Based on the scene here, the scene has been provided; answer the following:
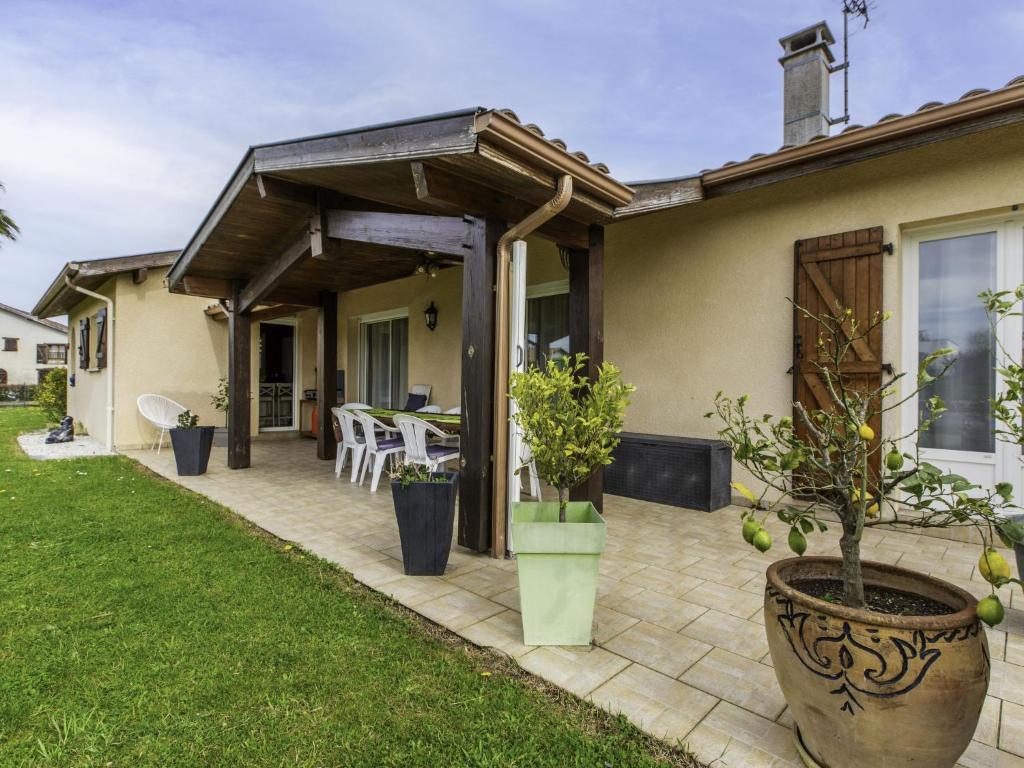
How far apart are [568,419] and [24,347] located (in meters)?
36.7

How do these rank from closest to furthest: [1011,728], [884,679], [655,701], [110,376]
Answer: [884,679], [1011,728], [655,701], [110,376]

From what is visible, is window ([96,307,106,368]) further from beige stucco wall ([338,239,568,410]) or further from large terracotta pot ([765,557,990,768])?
large terracotta pot ([765,557,990,768])

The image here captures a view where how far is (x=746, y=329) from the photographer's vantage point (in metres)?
4.81

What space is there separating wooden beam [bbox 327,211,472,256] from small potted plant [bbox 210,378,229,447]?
5.80 metres

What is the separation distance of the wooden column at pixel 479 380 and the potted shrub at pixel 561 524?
3.31ft

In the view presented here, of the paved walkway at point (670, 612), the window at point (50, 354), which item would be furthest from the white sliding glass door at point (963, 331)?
the window at point (50, 354)

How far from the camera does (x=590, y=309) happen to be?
4.32 meters

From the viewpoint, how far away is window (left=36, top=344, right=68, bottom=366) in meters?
28.9

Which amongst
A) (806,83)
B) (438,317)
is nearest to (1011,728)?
(806,83)

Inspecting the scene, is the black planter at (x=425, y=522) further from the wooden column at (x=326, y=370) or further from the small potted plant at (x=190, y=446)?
the wooden column at (x=326, y=370)

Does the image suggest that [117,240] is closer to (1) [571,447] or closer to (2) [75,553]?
(2) [75,553]

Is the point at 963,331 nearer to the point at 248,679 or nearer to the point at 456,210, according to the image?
the point at 456,210

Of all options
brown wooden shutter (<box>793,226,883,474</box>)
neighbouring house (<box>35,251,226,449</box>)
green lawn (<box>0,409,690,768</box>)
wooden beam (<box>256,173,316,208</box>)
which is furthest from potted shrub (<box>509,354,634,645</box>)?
neighbouring house (<box>35,251,226,449</box>)

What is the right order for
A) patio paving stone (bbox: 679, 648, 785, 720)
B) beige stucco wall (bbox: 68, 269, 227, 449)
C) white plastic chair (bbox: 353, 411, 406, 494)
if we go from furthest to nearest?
beige stucco wall (bbox: 68, 269, 227, 449), white plastic chair (bbox: 353, 411, 406, 494), patio paving stone (bbox: 679, 648, 785, 720)
